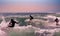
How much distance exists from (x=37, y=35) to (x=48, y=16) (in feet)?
0.79

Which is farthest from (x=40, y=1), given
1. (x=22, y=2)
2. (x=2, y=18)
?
Answer: (x=2, y=18)

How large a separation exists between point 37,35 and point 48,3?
37 centimetres

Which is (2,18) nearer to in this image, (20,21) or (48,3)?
(20,21)

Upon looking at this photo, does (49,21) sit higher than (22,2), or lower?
lower

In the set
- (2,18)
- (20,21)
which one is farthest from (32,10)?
(2,18)

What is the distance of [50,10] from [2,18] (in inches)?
21.2

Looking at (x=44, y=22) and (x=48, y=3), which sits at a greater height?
(x=48, y=3)

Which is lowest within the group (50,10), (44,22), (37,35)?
(37,35)

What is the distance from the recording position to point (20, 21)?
106 cm

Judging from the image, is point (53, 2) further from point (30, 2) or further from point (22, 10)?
point (22, 10)

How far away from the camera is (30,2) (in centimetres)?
108

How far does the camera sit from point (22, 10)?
1077mm

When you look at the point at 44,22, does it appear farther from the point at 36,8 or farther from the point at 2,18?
the point at 2,18

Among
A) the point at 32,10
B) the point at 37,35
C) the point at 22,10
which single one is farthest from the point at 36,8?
the point at 37,35
